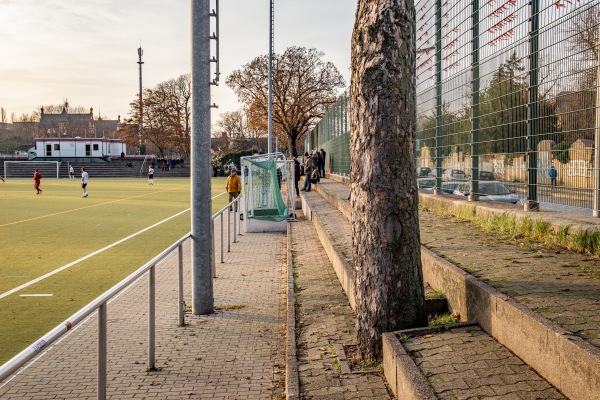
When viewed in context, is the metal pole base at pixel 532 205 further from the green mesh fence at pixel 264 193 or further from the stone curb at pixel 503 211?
the green mesh fence at pixel 264 193

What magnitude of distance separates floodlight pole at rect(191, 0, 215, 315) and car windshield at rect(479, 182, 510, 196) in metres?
3.67

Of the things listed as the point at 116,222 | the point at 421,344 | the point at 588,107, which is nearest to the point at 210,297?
the point at 421,344

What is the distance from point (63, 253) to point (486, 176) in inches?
358

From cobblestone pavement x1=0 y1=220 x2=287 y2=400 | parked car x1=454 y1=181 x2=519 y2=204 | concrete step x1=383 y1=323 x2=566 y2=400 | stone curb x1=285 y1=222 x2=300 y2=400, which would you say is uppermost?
parked car x1=454 y1=181 x2=519 y2=204

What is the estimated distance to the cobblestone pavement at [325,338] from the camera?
448 centimetres

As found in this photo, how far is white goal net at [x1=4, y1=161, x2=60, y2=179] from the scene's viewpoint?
7888 centimetres

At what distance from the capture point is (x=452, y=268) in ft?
17.9

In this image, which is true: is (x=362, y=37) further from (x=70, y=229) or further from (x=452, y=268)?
(x=70, y=229)

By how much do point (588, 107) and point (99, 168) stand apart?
82.5m

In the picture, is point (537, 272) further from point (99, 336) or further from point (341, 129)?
point (341, 129)

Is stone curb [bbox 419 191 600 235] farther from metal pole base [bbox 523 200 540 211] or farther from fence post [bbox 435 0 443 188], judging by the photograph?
fence post [bbox 435 0 443 188]

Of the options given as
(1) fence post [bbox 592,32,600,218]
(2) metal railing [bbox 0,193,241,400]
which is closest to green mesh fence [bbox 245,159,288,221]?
(2) metal railing [bbox 0,193,241,400]

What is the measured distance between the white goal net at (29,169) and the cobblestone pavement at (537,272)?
2996 inches

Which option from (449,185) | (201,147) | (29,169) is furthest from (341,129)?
(29,169)
